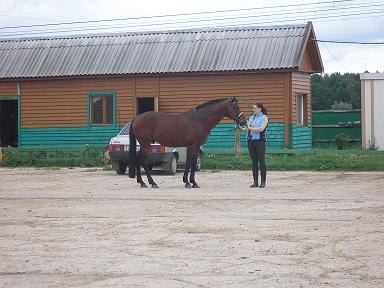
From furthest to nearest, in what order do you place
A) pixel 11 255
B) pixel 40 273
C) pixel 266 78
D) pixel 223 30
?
pixel 223 30 → pixel 266 78 → pixel 11 255 → pixel 40 273

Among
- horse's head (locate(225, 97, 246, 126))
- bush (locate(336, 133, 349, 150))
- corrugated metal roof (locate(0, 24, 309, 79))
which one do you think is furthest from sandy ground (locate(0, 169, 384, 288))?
bush (locate(336, 133, 349, 150))

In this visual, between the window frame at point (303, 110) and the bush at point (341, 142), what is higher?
the window frame at point (303, 110)

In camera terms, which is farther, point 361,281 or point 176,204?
point 176,204

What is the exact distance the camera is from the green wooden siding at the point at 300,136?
109 feet

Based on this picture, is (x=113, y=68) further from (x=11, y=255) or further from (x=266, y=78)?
(x=11, y=255)

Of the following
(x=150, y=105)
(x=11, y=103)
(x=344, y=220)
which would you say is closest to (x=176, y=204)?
(x=344, y=220)

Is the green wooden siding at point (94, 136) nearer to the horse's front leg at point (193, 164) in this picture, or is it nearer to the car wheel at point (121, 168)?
the car wheel at point (121, 168)

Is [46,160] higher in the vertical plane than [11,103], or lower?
lower

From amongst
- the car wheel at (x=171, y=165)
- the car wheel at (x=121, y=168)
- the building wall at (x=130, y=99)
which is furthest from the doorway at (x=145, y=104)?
the car wheel at (x=171, y=165)

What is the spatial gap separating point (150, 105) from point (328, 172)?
11.9 meters

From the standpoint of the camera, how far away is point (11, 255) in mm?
9938

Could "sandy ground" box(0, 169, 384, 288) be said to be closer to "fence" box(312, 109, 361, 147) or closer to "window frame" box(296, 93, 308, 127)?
"window frame" box(296, 93, 308, 127)

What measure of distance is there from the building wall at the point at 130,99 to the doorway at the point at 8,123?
5.91 ft

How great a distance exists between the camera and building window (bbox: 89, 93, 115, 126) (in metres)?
35.1
